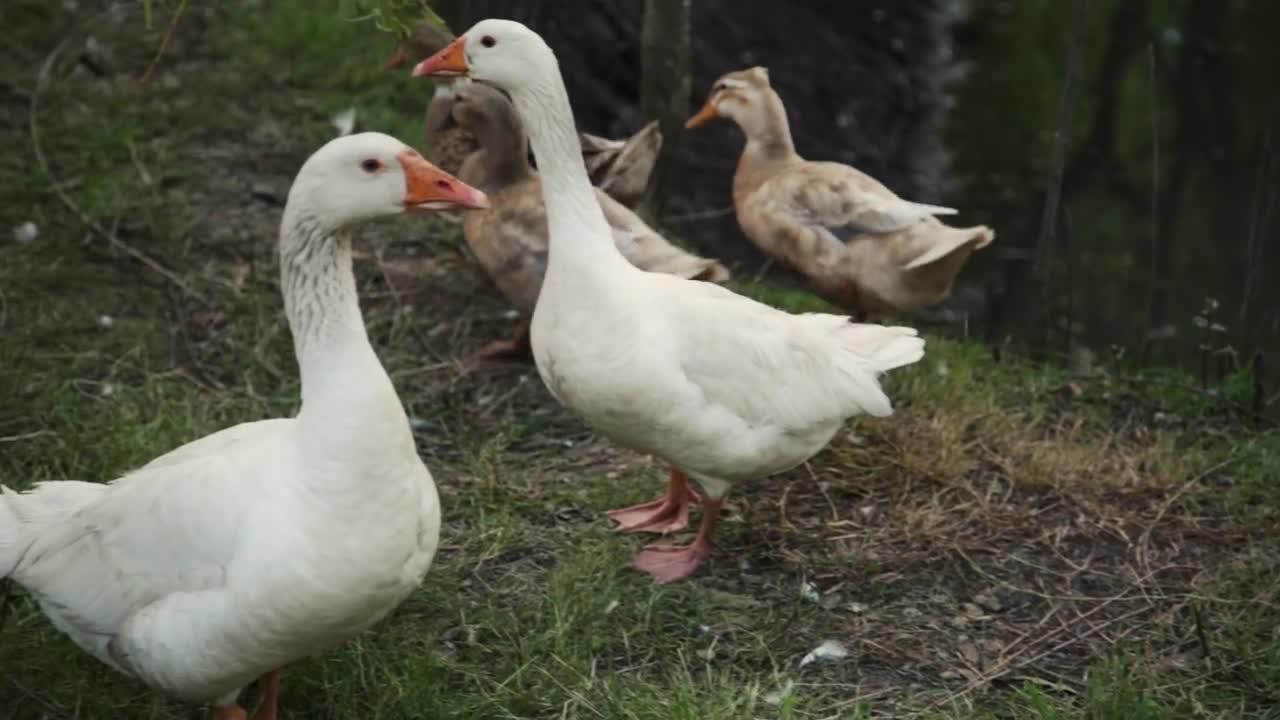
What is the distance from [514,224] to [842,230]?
1.27 meters

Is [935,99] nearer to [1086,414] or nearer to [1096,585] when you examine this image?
[1086,414]

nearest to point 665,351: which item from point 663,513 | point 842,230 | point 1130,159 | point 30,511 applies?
point 663,513

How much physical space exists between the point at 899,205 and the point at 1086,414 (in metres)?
1.14

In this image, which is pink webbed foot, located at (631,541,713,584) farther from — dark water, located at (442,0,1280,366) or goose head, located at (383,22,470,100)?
goose head, located at (383,22,470,100)

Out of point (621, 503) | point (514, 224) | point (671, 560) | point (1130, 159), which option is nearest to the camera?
point (671, 560)

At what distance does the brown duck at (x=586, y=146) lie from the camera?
249 inches

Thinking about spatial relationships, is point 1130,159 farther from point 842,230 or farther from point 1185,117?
point 842,230

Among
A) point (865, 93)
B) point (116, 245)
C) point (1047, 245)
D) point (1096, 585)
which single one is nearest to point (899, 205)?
point (1047, 245)

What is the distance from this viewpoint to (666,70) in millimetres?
6926

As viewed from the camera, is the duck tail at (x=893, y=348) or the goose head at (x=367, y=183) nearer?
the goose head at (x=367, y=183)

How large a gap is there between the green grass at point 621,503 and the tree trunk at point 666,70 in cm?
78

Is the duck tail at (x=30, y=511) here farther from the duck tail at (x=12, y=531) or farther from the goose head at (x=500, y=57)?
the goose head at (x=500, y=57)

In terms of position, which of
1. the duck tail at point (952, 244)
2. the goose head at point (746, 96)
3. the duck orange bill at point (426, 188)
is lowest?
the duck tail at point (952, 244)

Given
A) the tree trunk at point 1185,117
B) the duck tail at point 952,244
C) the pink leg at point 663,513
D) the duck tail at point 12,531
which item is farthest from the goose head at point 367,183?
the tree trunk at point 1185,117
